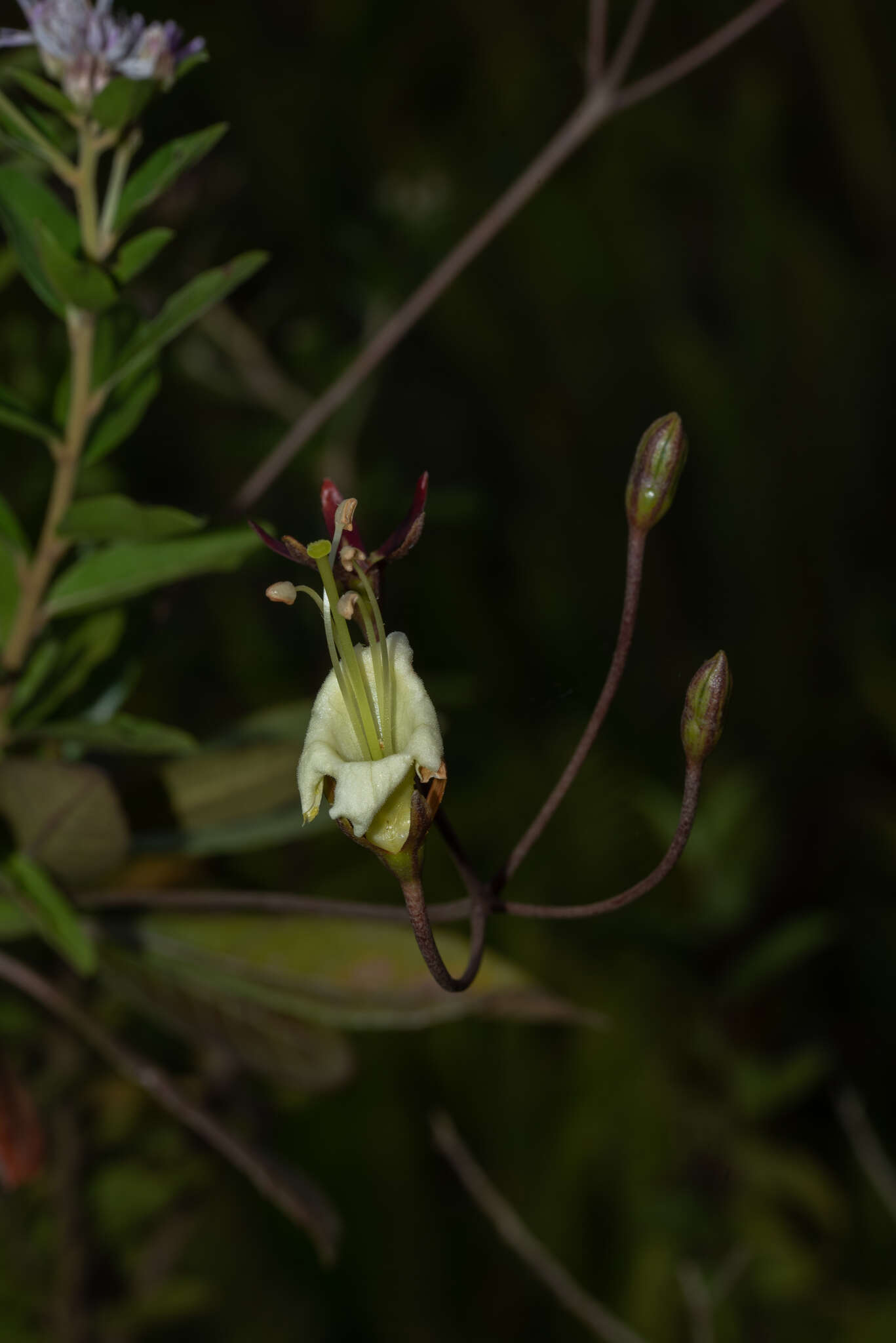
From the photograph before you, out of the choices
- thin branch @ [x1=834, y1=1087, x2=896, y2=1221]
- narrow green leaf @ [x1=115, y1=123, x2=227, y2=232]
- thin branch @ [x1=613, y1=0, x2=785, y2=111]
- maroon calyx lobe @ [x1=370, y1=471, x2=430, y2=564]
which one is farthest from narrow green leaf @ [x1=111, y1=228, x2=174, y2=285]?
thin branch @ [x1=834, y1=1087, x2=896, y2=1221]

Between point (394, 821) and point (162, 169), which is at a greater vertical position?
point (162, 169)

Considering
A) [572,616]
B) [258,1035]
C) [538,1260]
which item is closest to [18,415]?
[258,1035]

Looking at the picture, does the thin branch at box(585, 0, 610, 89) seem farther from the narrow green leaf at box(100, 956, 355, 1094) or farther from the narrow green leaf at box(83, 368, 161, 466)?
the narrow green leaf at box(100, 956, 355, 1094)

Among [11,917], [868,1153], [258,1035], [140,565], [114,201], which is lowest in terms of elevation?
[868,1153]

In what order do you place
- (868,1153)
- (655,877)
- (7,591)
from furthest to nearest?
(868,1153), (7,591), (655,877)

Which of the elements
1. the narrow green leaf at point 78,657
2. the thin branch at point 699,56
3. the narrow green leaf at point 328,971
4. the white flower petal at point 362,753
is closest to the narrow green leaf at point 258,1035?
the narrow green leaf at point 328,971

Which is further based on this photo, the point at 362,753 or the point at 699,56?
the point at 699,56

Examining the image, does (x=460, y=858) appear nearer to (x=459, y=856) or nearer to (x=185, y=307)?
(x=459, y=856)

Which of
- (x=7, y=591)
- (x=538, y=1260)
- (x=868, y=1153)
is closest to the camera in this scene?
(x=7, y=591)
